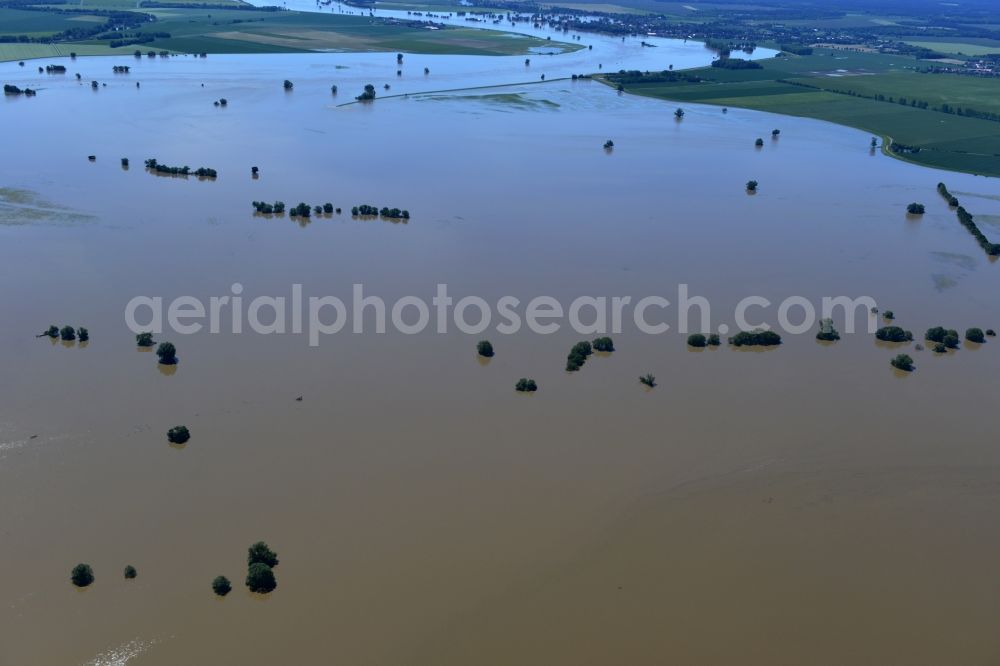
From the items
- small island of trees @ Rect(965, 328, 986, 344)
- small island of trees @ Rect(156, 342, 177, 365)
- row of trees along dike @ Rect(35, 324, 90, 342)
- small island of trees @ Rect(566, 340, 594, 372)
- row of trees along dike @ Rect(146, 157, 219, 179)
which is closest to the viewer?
small island of trees @ Rect(156, 342, 177, 365)

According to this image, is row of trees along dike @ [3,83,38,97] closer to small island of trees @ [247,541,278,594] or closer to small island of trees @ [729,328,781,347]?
small island of trees @ [729,328,781,347]

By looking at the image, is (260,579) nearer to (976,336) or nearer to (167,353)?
(167,353)

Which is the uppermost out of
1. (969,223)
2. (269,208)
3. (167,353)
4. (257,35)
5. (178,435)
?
(257,35)

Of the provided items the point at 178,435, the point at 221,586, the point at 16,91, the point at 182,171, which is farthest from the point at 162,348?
the point at 16,91

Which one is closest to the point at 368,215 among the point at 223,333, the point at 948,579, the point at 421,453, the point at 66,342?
the point at 223,333

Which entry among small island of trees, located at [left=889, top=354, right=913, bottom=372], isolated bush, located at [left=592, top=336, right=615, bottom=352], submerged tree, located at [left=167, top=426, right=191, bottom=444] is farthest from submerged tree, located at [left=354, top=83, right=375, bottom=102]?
small island of trees, located at [left=889, top=354, right=913, bottom=372]

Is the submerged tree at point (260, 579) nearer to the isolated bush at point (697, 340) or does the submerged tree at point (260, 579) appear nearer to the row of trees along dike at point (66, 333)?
the row of trees along dike at point (66, 333)
